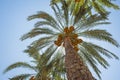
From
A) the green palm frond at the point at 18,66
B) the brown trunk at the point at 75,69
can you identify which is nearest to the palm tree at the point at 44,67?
the green palm frond at the point at 18,66

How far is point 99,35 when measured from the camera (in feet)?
51.6

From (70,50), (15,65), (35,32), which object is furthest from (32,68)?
(70,50)

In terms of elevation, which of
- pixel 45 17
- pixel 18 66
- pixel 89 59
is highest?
pixel 45 17

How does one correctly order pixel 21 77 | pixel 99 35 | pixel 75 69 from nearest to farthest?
pixel 75 69 < pixel 99 35 < pixel 21 77

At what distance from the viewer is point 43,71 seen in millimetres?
16516

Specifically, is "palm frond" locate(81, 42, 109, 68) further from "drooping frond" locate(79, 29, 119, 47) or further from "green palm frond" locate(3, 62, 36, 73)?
"green palm frond" locate(3, 62, 36, 73)

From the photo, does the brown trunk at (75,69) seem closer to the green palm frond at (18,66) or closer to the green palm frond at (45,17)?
the green palm frond at (45,17)

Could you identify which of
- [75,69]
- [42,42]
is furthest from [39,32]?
[75,69]

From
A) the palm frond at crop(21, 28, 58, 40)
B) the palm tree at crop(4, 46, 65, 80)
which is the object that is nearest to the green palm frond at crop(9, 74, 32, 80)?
the palm tree at crop(4, 46, 65, 80)

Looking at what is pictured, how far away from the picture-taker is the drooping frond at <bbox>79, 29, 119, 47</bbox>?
15641 millimetres

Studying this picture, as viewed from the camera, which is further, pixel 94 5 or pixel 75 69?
pixel 94 5

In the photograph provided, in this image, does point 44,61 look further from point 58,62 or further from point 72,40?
point 72,40

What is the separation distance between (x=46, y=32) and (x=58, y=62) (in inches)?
93.4

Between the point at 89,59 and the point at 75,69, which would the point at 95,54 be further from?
the point at 75,69
